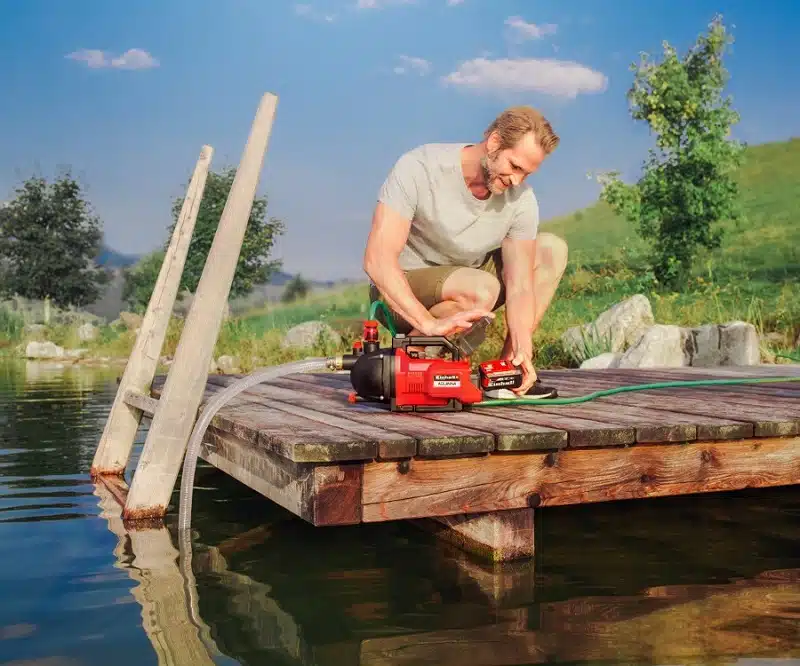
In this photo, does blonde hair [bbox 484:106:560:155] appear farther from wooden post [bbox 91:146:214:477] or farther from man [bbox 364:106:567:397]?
wooden post [bbox 91:146:214:477]

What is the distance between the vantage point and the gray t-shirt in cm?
447

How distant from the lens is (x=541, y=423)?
3510 millimetres

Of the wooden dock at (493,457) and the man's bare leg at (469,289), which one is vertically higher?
the man's bare leg at (469,289)

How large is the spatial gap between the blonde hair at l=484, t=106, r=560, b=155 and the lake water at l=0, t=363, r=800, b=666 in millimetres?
1735

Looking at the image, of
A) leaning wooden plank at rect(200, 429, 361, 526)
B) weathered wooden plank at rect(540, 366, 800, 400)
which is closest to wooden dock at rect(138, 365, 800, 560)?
leaning wooden plank at rect(200, 429, 361, 526)

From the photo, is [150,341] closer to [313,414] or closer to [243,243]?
[313,414]

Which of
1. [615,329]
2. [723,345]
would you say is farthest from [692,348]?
[615,329]

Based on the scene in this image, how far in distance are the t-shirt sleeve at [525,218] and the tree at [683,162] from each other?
1442 cm

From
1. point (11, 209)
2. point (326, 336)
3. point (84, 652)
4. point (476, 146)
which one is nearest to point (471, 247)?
point (476, 146)

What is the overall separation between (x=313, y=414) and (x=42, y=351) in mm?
19448

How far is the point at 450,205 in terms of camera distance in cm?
454

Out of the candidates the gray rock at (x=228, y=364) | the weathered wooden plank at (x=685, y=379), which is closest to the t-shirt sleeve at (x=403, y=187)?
the weathered wooden plank at (x=685, y=379)

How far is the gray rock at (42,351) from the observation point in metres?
21.6

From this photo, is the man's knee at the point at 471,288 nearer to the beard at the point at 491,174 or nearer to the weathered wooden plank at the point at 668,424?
the beard at the point at 491,174
